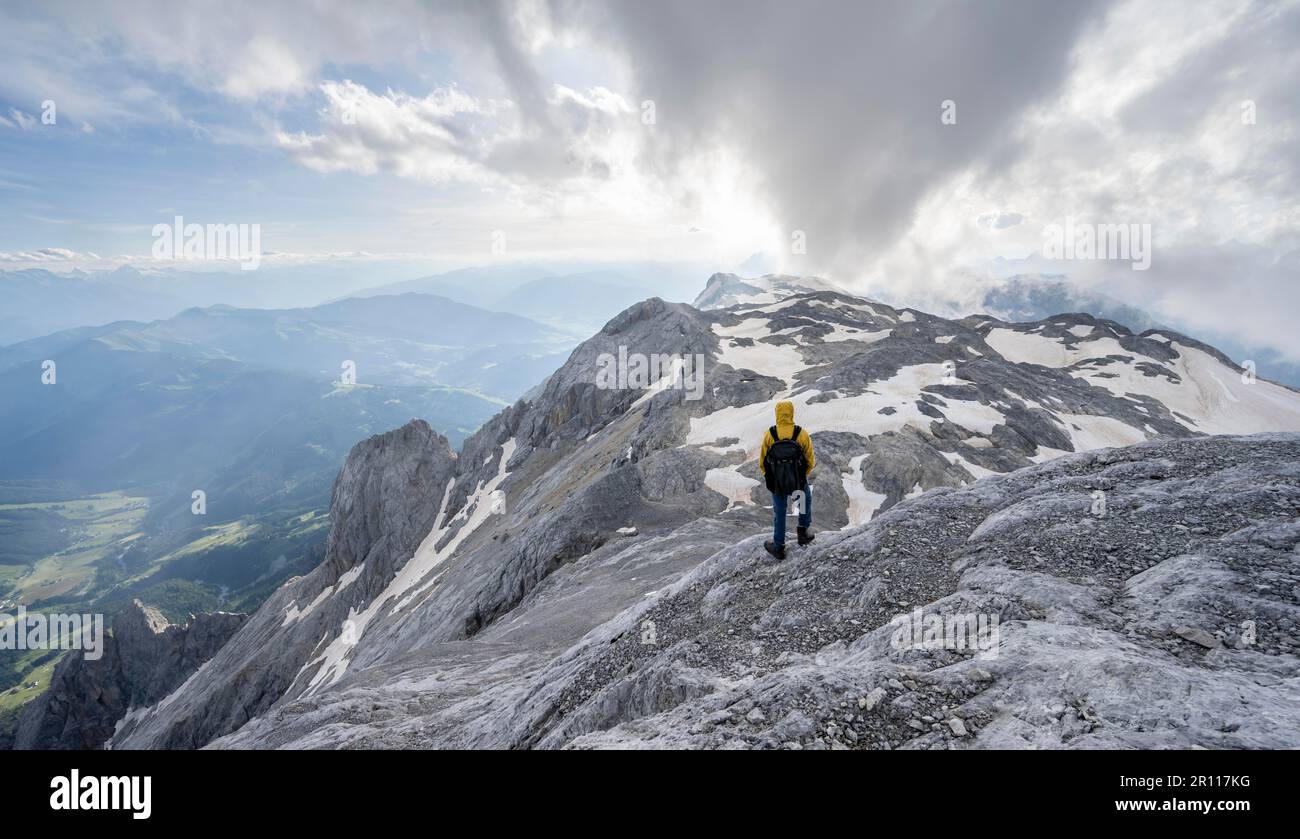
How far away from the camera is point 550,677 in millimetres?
13984

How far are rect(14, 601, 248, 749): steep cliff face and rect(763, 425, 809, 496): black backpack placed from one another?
12536cm

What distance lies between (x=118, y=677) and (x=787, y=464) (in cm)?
14394

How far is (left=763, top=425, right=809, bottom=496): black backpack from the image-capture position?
13125 mm

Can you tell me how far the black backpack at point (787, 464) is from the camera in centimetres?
1312

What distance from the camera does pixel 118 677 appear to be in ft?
325

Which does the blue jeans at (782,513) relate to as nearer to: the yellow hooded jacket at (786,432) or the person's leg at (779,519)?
the person's leg at (779,519)

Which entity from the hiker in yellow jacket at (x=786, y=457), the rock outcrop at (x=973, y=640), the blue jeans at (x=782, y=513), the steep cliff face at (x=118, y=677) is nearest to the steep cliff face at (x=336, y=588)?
the steep cliff face at (x=118, y=677)

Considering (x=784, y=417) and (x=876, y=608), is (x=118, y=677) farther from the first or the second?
(x=876, y=608)

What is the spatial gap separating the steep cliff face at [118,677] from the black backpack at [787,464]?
12536 centimetres

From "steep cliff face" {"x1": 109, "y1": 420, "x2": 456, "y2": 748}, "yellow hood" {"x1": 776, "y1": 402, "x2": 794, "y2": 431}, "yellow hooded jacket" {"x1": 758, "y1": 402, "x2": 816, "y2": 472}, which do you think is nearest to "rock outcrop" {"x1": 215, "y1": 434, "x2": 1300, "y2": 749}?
"yellow hooded jacket" {"x1": 758, "y1": 402, "x2": 816, "y2": 472}

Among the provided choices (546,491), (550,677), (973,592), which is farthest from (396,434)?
(973,592)

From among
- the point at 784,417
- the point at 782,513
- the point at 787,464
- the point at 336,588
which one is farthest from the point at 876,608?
the point at 336,588

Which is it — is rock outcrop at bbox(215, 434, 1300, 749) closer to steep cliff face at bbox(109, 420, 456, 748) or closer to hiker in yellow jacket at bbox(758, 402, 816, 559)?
hiker in yellow jacket at bbox(758, 402, 816, 559)

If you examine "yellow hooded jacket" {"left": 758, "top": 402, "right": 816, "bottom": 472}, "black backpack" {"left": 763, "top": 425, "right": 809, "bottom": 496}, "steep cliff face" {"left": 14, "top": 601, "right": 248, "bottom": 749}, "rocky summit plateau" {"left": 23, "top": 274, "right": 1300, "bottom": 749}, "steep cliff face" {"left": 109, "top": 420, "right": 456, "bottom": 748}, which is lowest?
"steep cliff face" {"left": 14, "top": 601, "right": 248, "bottom": 749}
